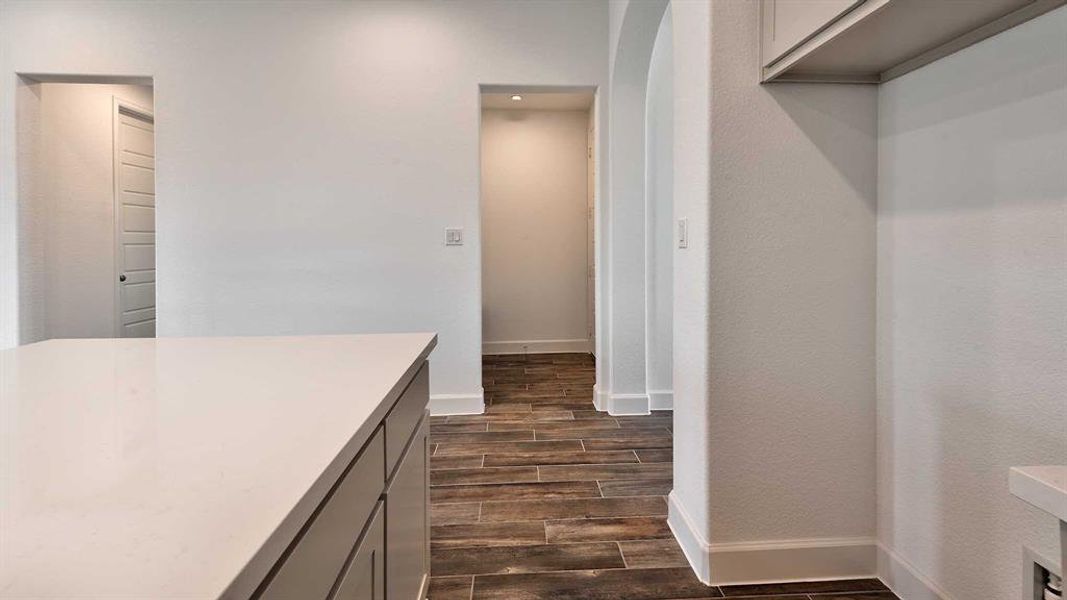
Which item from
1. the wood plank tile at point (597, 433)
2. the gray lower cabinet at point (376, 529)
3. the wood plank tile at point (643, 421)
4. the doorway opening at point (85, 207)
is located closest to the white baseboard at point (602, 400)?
the wood plank tile at point (643, 421)

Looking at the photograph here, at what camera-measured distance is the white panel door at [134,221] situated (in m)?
4.62

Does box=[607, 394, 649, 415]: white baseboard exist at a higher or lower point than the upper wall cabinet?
lower

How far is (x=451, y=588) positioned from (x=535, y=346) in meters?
4.43

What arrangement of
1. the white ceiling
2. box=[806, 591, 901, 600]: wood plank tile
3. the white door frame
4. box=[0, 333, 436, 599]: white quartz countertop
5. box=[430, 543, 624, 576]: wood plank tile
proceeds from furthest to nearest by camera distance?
the white ceiling
the white door frame
box=[430, 543, 624, 576]: wood plank tile
box=[806, 591, 901, 600]: wood plank tile
box=[0, 333, 436, 599]: white quartz countertop

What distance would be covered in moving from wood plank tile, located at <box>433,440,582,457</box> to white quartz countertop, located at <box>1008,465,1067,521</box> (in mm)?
2491

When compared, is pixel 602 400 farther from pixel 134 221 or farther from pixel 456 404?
pixel 134 221

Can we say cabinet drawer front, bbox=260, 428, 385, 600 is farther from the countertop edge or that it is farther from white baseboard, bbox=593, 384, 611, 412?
white baseboard, bbox=593, 384, 611, 412

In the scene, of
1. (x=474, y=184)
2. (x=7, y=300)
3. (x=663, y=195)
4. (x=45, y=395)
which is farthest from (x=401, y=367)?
(x=7, y=300)

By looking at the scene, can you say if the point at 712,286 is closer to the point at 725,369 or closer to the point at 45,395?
the point at 725,369

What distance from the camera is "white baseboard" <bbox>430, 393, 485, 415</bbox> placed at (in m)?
3.96

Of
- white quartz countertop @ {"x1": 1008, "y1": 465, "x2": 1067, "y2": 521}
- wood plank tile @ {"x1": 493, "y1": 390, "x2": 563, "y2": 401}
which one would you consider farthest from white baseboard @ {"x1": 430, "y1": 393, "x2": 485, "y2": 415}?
white quartz countertop @ {"x1": 1008, "y1": 465, "x2": 1067, "y2": 521}

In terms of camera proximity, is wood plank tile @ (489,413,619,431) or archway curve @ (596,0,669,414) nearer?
wood plank tile @ (489,413,619,431)

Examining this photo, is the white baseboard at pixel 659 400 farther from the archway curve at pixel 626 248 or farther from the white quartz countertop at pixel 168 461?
the white quartz countertop at pixel 168 461

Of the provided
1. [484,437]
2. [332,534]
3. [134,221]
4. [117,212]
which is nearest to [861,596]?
[332,534]
